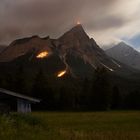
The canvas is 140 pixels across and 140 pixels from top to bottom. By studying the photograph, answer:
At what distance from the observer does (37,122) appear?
36.8 metres

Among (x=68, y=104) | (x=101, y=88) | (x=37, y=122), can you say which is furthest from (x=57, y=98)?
(x=37, y=122)

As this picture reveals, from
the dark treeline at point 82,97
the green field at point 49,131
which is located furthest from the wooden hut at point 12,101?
the dark treeline at point 82,97

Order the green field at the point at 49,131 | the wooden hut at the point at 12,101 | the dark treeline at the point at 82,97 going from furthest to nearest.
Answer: the dark treeline at the point at 82,97 < the wooden hut at the point at 12,101 < the green field at the point at 49,131

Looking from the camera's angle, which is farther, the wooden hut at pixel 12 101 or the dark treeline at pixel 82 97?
the dark treeline at pixel 82 97

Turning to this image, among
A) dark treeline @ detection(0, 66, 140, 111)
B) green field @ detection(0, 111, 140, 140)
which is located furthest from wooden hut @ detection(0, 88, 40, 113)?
dark treeline @ detection(0, 66, 140, 111)

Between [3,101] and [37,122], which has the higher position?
[3,101]

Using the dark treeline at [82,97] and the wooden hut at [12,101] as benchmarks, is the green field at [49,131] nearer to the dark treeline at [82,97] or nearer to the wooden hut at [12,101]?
the wooden hut at [12,101]

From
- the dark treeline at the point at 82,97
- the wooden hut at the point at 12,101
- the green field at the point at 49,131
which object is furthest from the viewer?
the dark treeline at the point at 82,97

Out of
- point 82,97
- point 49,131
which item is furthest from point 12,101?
point 82,97

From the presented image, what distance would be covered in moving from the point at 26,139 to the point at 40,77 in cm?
11016

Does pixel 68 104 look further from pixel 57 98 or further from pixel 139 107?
pixel 139 107

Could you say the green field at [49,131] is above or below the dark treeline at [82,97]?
below

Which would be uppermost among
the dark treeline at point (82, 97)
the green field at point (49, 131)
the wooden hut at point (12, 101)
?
the dark treeline at point (82, 97)

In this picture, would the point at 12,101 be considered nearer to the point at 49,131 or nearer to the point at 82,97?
the point at 49,131
